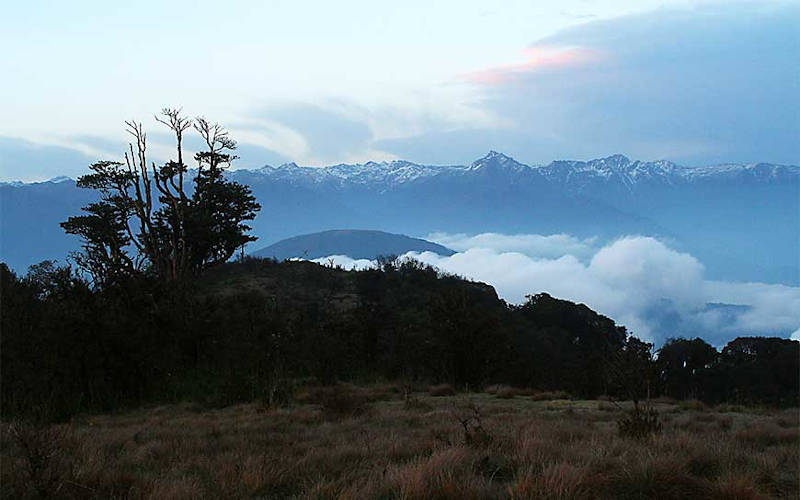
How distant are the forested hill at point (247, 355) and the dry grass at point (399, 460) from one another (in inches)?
69.8

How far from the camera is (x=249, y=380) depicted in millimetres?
12656

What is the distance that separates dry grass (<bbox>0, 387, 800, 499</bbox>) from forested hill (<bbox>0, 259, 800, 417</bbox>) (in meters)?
1.77

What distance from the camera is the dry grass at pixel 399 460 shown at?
4.40 meters

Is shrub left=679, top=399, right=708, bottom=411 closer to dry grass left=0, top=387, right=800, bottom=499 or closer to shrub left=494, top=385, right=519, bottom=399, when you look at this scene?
dry grass left=0, top=387, right=800, bottom=499

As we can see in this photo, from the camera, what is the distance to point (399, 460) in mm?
5703

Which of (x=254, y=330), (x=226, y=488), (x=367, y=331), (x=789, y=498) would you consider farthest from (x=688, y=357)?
(x=226, y=488)

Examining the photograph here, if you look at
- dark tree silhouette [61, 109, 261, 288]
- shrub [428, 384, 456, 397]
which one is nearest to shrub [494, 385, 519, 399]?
shrub [428, 384, 456, 397]

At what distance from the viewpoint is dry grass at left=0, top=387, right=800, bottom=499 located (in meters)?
4.40

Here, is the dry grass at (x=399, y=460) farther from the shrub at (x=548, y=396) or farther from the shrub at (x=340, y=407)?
the shrub at (x=548, y=396)

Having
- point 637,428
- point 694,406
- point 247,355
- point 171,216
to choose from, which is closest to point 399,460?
point 637,428

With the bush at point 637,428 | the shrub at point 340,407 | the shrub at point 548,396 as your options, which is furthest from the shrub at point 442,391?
the bush at point 637,428

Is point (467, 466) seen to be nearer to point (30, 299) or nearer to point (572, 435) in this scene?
point (572, 435)

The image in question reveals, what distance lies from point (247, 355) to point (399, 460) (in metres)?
9.11

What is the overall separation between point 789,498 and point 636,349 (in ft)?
12.8
